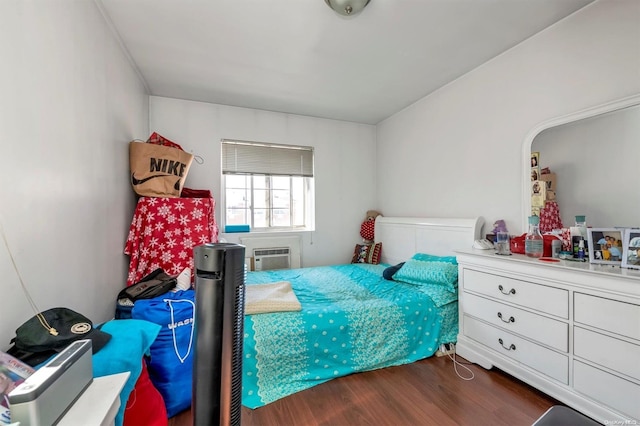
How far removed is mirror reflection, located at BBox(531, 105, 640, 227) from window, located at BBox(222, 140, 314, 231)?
8.28 feet

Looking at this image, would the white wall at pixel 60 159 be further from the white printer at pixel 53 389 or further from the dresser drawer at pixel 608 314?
the dresser drawer at pixel 608 314

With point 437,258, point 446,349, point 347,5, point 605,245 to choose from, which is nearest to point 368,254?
point 437,258

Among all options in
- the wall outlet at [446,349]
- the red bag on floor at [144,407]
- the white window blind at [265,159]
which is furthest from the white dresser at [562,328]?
the white window blind at [265,159]

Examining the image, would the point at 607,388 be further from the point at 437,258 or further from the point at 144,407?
the point at 144,407

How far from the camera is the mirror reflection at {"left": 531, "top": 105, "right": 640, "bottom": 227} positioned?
1.58m

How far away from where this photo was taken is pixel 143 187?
1.99 metres

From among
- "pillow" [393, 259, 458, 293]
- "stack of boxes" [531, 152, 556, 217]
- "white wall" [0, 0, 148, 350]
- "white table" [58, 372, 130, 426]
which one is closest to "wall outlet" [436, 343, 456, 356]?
"pillow" [393, 259, 458, 293]

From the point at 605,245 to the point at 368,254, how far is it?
227 centimetres

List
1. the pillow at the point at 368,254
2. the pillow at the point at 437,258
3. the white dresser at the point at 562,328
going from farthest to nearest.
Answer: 1. the pillow at the point at 368,254
2. the pillow at the point at 437,258
3. the white dresser at the point at 562,328

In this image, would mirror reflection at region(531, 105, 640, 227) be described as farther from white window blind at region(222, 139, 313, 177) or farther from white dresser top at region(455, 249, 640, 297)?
white window blind at region(222, 139, 313, 177)

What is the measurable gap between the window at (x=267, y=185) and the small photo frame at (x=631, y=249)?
2.84m

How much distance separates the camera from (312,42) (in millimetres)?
2010

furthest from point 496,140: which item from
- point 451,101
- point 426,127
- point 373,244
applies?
point 373,244

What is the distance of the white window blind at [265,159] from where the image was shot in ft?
10.8
